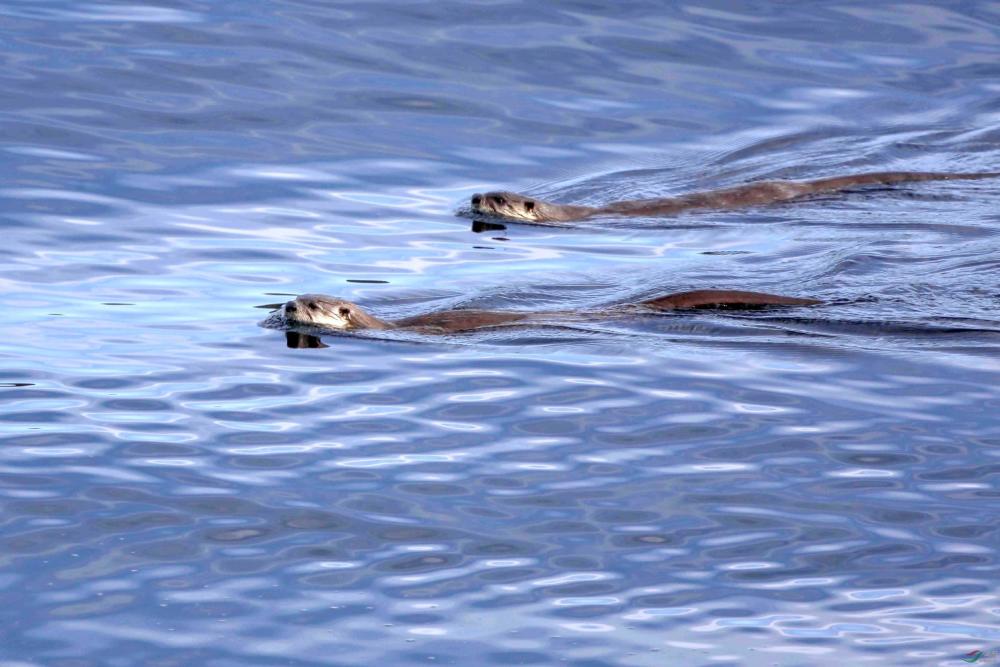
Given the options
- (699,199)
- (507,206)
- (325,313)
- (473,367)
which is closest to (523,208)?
(507,206)

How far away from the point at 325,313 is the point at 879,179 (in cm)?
613

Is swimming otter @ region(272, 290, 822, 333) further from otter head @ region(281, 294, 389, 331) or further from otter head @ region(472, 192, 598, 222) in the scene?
otter head @ region(472, 192, 598, 222)

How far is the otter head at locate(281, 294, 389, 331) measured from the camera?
927 centimetres

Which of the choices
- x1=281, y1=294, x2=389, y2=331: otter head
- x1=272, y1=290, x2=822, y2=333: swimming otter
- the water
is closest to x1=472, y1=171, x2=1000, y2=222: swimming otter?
the water

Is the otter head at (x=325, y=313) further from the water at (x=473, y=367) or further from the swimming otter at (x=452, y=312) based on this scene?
the water at (x=473, y=367)

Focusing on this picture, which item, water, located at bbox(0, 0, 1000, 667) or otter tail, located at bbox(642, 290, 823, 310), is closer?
water, located at bbox(0, 0, 1000, 667)

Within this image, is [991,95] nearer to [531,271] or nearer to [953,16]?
[953,16]

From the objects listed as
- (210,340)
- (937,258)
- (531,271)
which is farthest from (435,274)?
(937,258)

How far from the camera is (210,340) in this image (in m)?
9.13

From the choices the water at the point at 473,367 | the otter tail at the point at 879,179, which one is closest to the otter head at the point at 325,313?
the water at the point at 473,367

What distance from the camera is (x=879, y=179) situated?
45.3 feet

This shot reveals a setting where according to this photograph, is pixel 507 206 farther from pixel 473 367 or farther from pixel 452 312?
pixel 473 367

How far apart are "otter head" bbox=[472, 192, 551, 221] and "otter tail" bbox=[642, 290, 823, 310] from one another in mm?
3070

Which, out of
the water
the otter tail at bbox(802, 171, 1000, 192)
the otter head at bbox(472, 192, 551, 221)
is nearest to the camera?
the water
